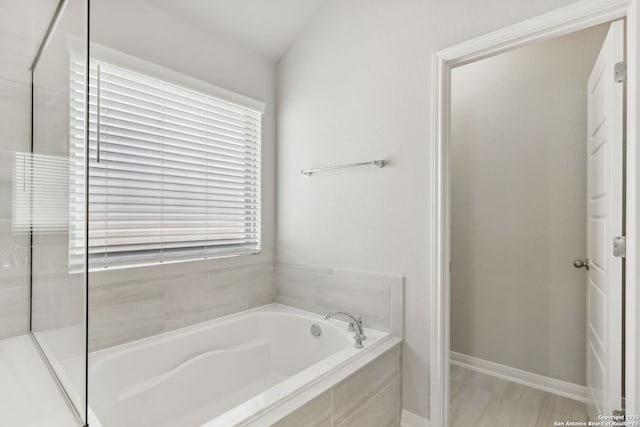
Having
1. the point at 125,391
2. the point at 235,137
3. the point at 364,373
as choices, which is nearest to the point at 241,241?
the point at 235,137

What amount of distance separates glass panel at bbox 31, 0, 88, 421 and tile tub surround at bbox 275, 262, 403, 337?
1.45 meters

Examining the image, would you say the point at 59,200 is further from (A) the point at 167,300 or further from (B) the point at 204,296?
(B) the point at 204,296

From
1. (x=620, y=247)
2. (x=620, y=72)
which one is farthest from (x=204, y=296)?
(x=620, y=72)

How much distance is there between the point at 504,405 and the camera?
212cm

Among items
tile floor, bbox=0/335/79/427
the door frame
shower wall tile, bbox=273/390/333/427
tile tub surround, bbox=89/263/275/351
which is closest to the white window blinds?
tile tub surround, bbox=89/263/275/351

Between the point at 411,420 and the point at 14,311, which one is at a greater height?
the point at 14,311

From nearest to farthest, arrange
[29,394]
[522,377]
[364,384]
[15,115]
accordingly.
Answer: [29,394] < [15,115] < [364,384] < [522,377]

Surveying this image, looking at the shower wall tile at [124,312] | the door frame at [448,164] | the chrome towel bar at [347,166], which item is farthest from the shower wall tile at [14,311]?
the door frame at [448,164]

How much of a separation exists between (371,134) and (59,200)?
1.57 m

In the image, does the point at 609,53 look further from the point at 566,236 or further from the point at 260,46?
the point at 260,46

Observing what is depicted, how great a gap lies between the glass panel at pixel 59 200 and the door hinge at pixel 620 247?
6.29 ft

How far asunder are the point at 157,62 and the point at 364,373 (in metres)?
2.01

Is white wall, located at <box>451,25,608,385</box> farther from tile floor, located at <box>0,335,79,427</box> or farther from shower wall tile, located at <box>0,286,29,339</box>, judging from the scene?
shower wall tile, located at <box>0,286,29,339</box>

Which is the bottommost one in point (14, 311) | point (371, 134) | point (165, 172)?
point (14, 311)
